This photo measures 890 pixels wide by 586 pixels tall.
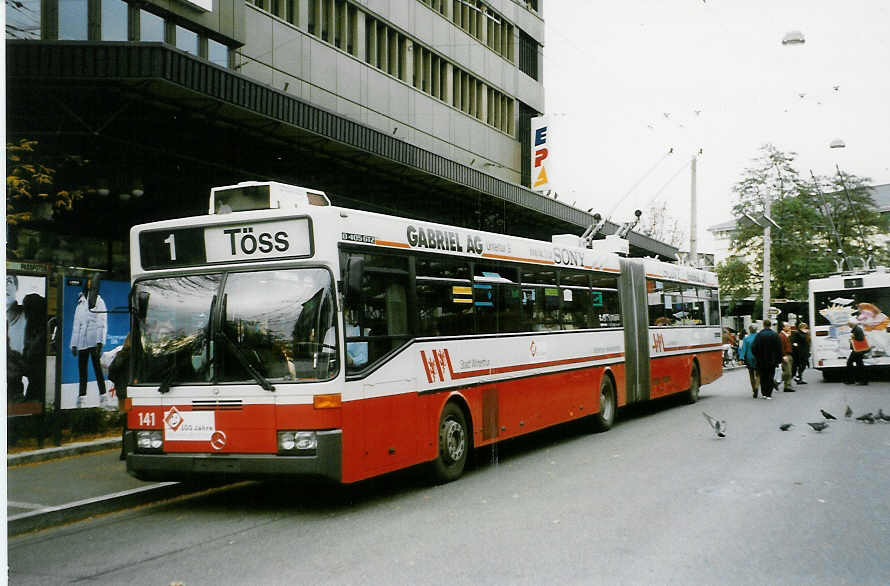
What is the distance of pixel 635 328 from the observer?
52.2 ft

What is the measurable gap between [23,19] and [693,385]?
15.0 m

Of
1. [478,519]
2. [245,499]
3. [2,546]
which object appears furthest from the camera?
[245,499]

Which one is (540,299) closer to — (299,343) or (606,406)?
(606,406)

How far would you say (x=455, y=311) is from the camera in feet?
32.8

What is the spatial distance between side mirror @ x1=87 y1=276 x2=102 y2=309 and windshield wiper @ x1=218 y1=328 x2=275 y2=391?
6069 millimetres

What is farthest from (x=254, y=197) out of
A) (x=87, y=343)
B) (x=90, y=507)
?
(x=87, y=343)

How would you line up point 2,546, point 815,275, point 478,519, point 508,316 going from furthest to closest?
point 815,275 → point 508,316 → point 478,519 → point 2,546

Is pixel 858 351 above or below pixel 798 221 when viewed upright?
below

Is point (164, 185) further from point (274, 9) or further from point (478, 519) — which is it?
point (478, 519)

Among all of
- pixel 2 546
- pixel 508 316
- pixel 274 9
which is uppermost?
pixel 274 9

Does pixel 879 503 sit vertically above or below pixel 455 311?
below

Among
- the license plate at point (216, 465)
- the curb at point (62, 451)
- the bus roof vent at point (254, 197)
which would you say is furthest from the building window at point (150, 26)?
the license plate at point (216, 465)

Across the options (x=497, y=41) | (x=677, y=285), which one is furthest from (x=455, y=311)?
(x=497, y=41)

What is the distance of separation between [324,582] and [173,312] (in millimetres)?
3574
